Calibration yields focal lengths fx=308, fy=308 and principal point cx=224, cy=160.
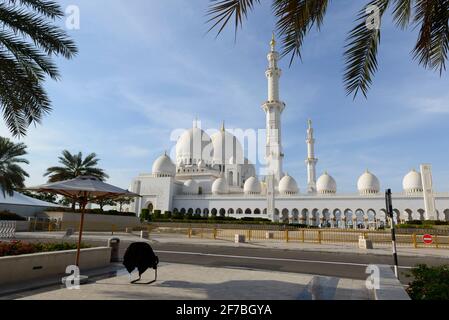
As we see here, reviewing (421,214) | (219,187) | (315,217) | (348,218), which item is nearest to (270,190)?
(315,217)

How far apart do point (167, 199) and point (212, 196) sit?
26.8 ft

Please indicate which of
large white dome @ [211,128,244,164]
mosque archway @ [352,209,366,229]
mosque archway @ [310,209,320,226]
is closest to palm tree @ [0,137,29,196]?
mosque archway @ [310,209,320,226]

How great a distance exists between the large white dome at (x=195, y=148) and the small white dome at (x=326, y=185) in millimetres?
25495

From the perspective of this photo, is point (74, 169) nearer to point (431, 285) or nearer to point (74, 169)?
point (74, 169)

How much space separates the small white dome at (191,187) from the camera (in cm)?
5828

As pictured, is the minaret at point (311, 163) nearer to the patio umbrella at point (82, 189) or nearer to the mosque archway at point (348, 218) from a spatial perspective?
the mosque archway at point (348, 218)

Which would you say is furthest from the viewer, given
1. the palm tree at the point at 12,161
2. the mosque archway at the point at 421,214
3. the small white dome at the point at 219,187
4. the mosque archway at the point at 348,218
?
the small white dome at the point at 219,187

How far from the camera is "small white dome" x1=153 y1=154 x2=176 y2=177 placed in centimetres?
5903

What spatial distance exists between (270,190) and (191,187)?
1789 cm

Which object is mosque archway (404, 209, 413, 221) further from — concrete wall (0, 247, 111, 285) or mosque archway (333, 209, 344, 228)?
concrete wall (0, 247, 111, 285)

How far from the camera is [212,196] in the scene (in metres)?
52.9

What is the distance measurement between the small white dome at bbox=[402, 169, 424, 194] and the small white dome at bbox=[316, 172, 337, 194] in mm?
9385

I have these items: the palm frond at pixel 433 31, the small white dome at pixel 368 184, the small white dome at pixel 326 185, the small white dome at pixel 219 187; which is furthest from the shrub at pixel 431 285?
the small white dome at pixel 219 187
